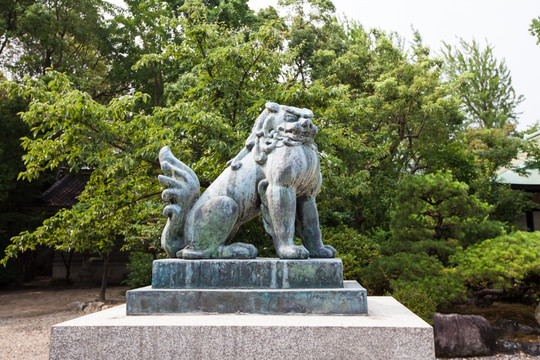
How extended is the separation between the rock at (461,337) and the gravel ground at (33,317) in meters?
0.17

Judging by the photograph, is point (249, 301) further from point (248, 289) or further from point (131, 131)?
point (131, 131)

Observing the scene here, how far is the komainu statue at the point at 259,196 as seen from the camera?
325cm

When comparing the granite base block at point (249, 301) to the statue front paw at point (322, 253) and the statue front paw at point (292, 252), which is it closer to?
A: the statue front paw at point (292, 252)

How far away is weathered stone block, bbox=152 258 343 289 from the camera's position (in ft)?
10.1

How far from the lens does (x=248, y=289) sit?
120 inches

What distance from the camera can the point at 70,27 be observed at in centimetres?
1550

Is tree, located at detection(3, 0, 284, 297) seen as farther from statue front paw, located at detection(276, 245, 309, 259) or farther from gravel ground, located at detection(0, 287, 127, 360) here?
statue front paw, located at detection(276, 245, 309, 259)

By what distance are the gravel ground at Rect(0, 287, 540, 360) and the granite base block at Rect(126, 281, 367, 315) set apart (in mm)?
5482

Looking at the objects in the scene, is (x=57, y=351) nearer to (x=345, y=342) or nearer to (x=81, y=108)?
(x=345, y=342)

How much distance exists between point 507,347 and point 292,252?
20.7 ft

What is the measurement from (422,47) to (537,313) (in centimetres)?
966

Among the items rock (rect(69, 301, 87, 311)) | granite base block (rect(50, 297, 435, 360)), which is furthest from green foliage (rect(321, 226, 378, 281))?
rock (rect(69, 301, 87, 311))

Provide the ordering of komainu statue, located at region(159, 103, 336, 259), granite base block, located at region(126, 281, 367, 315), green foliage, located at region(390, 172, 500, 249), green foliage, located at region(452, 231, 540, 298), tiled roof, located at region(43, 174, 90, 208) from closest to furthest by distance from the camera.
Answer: granite base block, located at region(126, 281, 367, 315) < komainu statue, located at region(159, 103, 336, 259) < green foliage, located at region(452, 231, 540, 298) < green foliage, located at region(390, 172, 500, 249) < tiled roof, located at region(43, 174, 90, 208)

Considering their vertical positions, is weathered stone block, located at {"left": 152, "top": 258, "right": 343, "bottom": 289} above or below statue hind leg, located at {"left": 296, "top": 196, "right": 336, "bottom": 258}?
below
